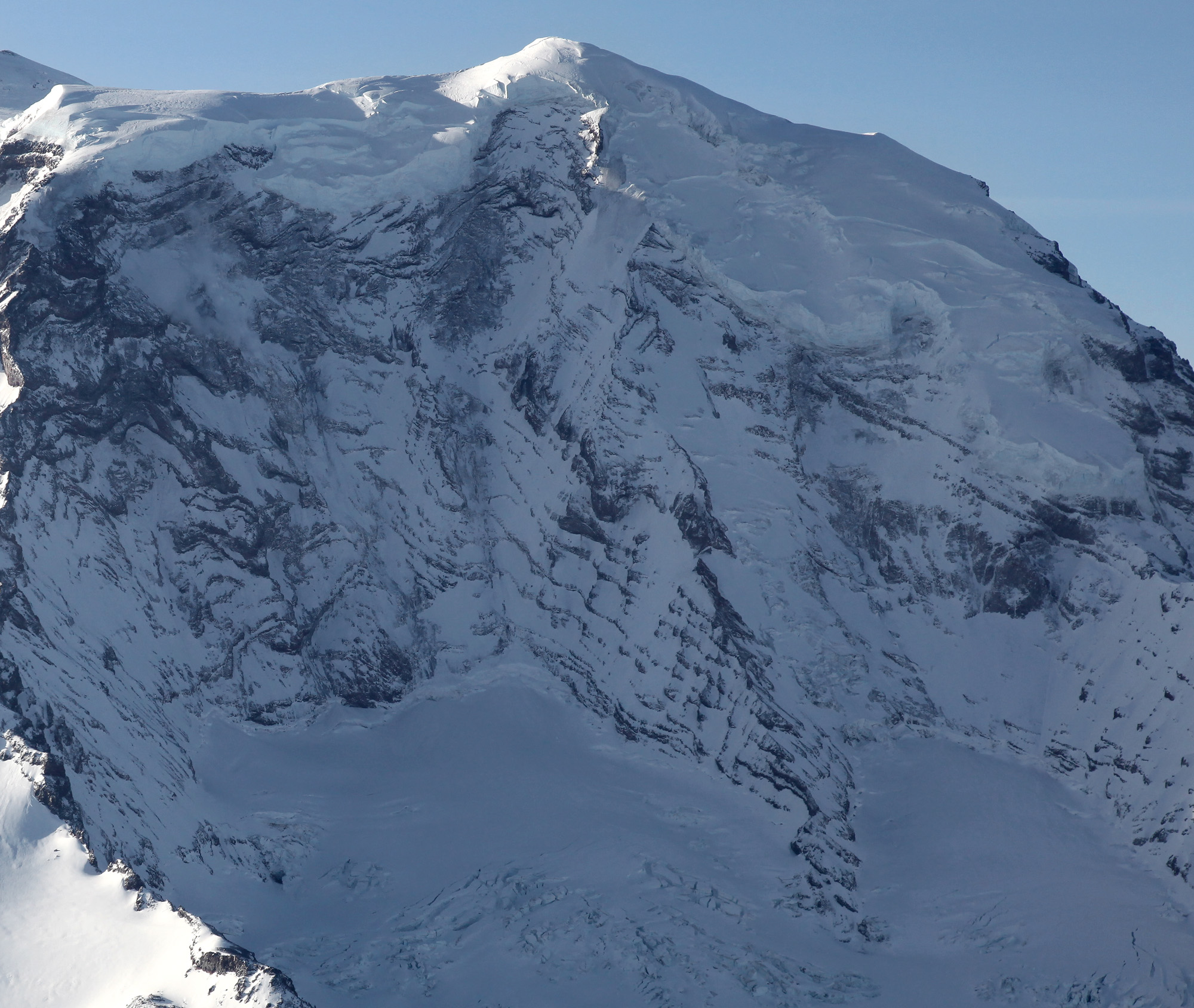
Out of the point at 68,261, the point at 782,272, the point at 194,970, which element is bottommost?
the point at 194,970

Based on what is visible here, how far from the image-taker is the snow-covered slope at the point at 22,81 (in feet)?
579

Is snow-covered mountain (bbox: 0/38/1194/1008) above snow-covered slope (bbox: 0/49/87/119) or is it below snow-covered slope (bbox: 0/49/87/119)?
below

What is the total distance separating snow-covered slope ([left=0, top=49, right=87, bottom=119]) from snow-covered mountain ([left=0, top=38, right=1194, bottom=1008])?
35.7 feet

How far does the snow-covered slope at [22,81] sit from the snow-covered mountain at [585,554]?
35.7 ft

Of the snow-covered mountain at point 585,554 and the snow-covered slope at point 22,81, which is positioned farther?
the snow-covered slope at point 22,81

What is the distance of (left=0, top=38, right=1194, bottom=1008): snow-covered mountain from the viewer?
123688 mm

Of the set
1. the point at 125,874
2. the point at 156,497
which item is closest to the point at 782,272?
the point at 156,497

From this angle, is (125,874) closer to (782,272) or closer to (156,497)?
(156,497)

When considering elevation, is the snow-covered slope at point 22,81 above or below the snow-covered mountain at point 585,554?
above

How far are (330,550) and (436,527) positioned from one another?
11.1 m

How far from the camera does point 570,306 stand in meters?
160

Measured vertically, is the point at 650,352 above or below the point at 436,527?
above

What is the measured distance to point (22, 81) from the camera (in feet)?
606

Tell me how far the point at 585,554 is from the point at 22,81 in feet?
308
